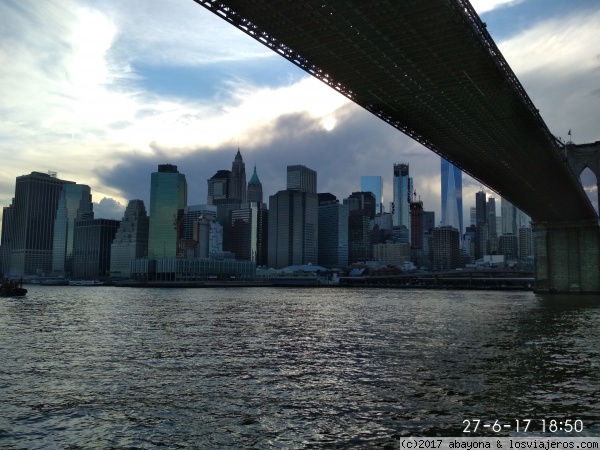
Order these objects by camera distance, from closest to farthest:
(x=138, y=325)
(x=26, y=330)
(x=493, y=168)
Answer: (x=26, y=330) < (x=138, y=325) < (x=493, y=168)

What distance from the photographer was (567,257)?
98500mm

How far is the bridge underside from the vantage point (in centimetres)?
2811

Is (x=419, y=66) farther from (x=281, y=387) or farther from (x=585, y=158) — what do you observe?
(x=585, y=158)

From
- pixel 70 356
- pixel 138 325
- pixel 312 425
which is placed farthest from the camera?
pixel 138 325

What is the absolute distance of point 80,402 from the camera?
1469 centimetres

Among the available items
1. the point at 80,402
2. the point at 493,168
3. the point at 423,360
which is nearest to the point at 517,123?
the point at 493,168

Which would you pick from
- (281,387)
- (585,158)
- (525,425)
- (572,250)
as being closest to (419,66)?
(281,387)

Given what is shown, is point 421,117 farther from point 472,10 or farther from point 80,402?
point 80,402

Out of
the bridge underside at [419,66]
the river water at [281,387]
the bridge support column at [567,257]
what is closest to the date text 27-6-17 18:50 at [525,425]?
the river water at [281,387]

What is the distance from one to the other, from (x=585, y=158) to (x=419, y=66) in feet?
231

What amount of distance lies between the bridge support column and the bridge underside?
3758 cm

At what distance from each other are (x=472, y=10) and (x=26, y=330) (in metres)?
32.8

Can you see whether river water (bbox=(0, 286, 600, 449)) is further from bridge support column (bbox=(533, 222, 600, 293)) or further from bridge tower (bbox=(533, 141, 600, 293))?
bridge support column (bbox=(533, 222, 600, 293))

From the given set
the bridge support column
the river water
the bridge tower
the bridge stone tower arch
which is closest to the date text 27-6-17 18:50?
the river water
